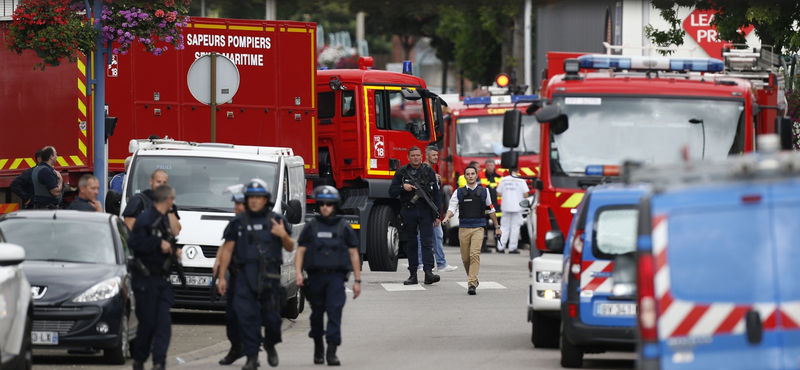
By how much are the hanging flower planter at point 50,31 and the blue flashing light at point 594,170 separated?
19.8 feet

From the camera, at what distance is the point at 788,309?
21.9ft

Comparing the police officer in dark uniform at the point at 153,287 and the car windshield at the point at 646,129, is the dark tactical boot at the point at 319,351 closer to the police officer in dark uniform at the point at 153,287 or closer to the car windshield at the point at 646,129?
the police officer in dark uniform at the point at 153,287

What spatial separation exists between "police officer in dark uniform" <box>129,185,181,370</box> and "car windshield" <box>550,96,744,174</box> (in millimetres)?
4739

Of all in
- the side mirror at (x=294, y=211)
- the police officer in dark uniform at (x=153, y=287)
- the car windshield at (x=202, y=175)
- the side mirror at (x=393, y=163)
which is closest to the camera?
the police officer in dark uniform at (x=153, y=287)

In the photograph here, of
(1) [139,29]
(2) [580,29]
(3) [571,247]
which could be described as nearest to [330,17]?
(2) [580,29]

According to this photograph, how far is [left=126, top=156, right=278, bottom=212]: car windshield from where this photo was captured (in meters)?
15.6

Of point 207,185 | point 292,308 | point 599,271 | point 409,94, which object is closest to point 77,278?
point 207,185

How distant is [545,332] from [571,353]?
5.36 ft

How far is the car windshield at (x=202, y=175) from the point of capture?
15.6m

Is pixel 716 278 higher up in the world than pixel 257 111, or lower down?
lower down

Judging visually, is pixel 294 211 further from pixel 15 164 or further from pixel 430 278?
pixel 430 278

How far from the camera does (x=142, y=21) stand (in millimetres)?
16188

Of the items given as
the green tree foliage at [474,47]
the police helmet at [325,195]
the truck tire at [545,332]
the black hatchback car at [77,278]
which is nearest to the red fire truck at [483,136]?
the truck tire at [545,332]

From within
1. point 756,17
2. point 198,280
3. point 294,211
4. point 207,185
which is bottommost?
point 198,280
